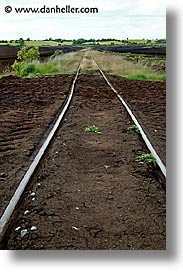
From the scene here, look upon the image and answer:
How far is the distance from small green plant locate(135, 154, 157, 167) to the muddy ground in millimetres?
57

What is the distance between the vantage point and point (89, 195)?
3.09 meters

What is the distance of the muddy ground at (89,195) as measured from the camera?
2.65 meters

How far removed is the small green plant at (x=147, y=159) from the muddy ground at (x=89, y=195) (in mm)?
57

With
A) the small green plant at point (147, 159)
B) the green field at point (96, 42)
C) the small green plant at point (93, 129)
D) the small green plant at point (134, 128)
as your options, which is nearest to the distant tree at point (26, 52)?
the green field at point (96, 42)

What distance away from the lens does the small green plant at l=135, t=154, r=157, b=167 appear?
3.48 m

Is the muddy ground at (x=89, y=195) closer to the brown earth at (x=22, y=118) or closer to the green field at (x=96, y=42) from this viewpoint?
the brown earth at (x=22, y=118)

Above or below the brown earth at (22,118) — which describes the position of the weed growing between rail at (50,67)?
above

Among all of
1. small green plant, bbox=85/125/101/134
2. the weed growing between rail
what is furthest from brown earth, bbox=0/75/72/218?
small green plant, bbox=85/125/101/134

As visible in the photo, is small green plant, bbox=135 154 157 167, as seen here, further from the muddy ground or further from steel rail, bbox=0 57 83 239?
steel rail, bbox=0 57 83 239

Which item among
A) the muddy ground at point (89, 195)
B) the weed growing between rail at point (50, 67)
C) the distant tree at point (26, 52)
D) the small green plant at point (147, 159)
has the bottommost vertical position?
the muddy ground at point (89, 195)

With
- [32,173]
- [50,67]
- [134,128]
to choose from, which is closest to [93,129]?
[134,128]

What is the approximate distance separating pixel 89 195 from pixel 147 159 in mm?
721

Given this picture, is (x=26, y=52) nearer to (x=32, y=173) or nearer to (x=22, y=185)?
(x=32, y=173)
